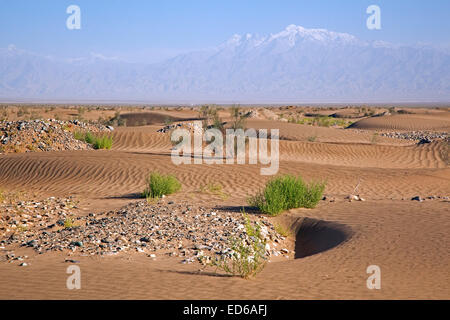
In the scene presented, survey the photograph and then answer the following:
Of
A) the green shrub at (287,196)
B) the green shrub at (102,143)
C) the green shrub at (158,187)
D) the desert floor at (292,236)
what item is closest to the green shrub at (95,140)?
the green shrub at (102,143)

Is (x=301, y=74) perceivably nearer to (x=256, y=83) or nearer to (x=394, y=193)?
(x=256, y=83)

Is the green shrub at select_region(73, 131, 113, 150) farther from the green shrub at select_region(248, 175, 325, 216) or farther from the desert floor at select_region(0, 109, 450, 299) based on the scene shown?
the green shrub at select_region(248, 175, 325, 216)

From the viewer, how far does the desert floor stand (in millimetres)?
5582

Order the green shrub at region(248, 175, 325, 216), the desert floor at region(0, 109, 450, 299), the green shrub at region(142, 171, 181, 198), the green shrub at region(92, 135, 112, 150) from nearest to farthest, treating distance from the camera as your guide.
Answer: the desert floor at region(0, 109, 450, 299), the green shrub at region(248, 175, 325, 216), the green shrub at region(142, 171, 181, 198), the green shrub at region(92, 135, 112, 150)

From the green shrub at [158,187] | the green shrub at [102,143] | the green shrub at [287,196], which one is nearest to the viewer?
the green shrub at [287,196]

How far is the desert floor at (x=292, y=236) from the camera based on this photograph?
5.58 meters

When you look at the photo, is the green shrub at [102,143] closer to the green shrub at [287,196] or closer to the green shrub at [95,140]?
the green shrub at [95,140]

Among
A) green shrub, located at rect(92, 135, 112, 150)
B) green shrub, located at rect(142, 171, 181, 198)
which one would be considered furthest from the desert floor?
green shrub, located at rect(92, 135, 112, 150)

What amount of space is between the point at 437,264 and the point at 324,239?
2420mm

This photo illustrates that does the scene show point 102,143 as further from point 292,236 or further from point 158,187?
point 292,236

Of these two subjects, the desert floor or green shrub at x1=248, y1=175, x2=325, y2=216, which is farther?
green shrub at x1=248, y1=175, x2=325, y2=216

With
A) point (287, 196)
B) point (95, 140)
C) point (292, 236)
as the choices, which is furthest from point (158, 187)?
point (95, 140)
